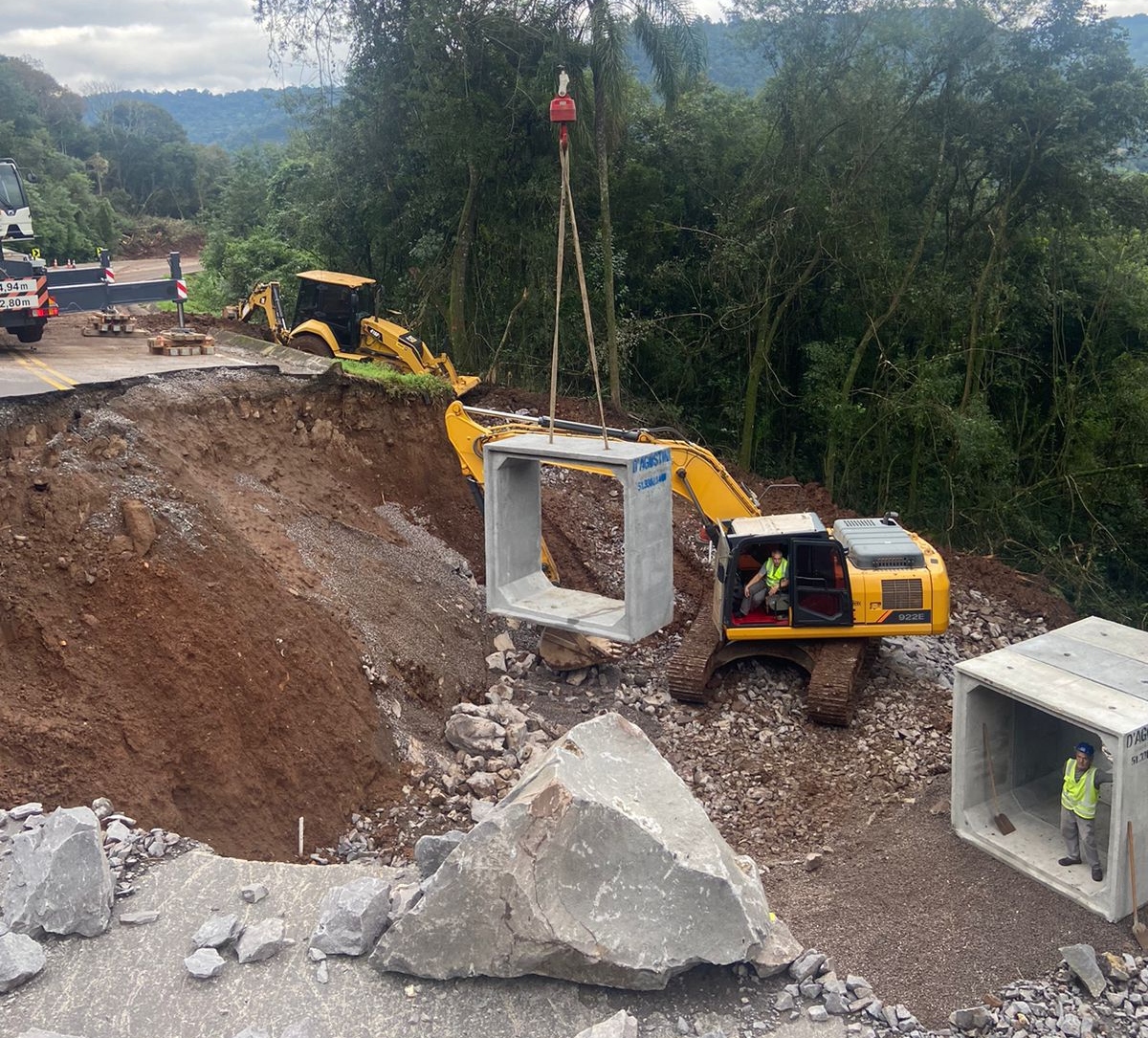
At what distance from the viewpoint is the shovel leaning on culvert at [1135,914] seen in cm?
745

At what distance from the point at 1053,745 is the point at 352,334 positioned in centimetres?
1290

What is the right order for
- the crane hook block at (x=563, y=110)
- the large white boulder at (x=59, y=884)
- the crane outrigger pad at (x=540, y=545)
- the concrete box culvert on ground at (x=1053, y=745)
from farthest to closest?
the crane outrigger pad at (x=540, y=545) → the crane hook block at (x=563, y=110) → the concrete box culvert on ground at (x=1053, y=745) → the large white boulder at (x=59, y=884)

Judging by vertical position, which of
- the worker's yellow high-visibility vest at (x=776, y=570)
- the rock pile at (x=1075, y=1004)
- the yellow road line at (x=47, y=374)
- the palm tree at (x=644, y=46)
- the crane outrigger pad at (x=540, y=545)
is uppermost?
the palm tree at (x=644, y=46)

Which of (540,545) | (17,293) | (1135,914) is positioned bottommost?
(1135,914)

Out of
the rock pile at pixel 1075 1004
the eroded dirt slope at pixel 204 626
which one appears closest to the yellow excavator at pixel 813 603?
the eroded dirt slope at pixel 204 626

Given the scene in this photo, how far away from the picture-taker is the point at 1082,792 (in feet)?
26.1

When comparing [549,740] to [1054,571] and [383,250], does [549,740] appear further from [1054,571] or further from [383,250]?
[383,250]

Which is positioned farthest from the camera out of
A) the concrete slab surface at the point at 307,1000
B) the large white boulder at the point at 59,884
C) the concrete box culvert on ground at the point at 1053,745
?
the concrete box culvert on ground at the point at 1053,745

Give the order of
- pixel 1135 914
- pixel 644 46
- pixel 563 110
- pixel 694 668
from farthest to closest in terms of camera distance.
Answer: pixel 644 46, pixel 694 668, pixel 563 110, pixel 1135 914

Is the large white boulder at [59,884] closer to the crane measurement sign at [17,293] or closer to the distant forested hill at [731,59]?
the crane measurement sign at [17,293]

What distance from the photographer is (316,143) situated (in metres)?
23.0

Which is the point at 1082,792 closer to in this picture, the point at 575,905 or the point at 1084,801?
the point at 1084,801

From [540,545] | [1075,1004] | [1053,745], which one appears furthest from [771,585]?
[1075,1004]

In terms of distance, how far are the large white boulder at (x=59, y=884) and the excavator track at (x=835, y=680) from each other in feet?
23.0
